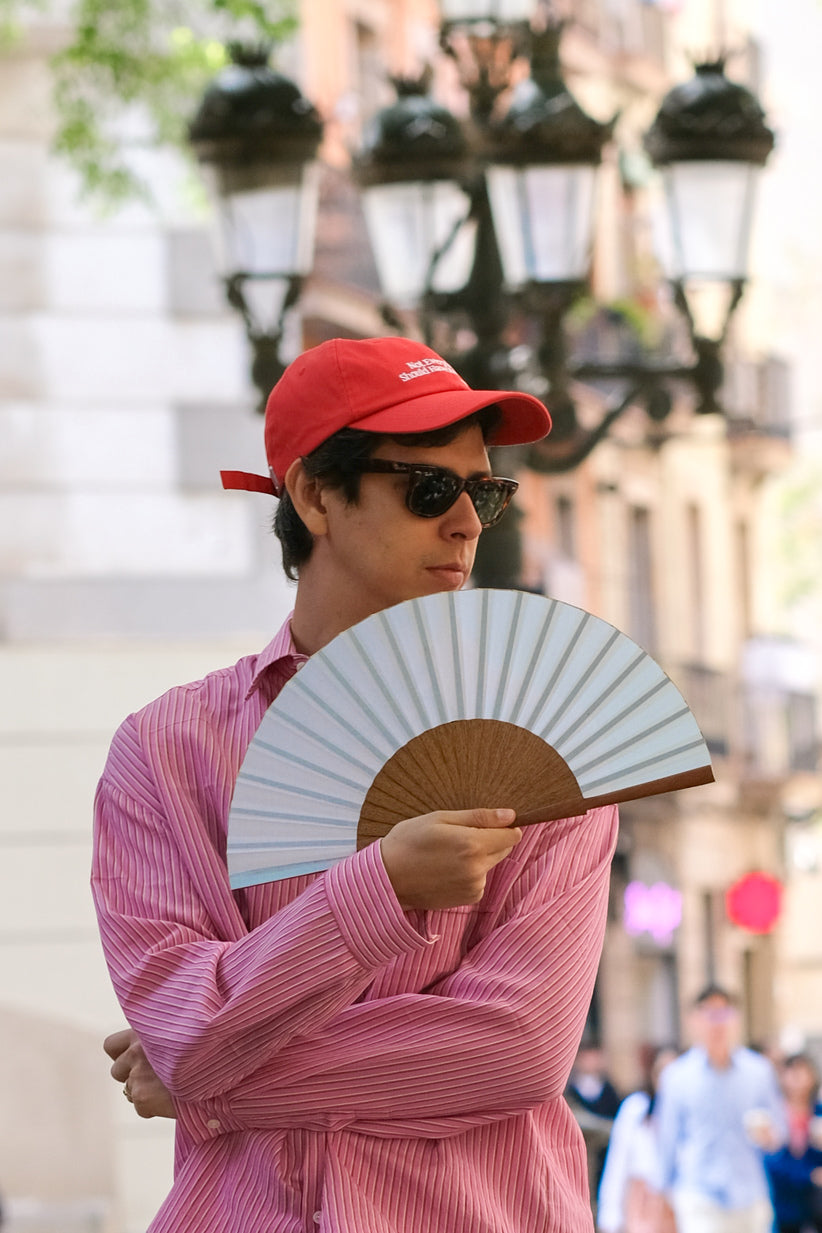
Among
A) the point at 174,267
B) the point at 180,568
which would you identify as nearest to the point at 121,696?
the point at 180,568

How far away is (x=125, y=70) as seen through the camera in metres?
12.3

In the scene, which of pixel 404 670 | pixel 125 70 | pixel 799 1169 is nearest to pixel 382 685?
pixel 404 670

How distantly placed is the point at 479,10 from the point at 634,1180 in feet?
20.9

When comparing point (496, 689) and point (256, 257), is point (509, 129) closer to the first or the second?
point (256, 257)

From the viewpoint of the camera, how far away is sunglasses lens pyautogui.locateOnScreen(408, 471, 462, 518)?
9.07ft

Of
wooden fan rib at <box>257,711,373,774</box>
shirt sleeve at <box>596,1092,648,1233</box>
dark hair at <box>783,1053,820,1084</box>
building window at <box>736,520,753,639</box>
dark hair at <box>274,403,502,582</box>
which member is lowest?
building window at <box>736,520,753,639</box>

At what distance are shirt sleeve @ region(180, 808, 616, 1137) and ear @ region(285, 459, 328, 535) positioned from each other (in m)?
0.54

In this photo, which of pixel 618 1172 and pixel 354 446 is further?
pixel 618 1172

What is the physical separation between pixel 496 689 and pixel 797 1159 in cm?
1001

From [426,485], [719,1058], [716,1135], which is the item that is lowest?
[716,1135]

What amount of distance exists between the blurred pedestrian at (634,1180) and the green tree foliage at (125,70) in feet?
18.8

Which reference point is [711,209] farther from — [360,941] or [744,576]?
[744,576]

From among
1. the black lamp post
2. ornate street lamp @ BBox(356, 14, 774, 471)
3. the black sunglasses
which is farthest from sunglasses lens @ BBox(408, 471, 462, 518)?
the black lamp post

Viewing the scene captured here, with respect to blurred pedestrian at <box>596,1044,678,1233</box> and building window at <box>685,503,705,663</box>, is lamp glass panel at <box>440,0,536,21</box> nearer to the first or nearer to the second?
blurred pedestrian at <box>596,1044,678,1233</box>
